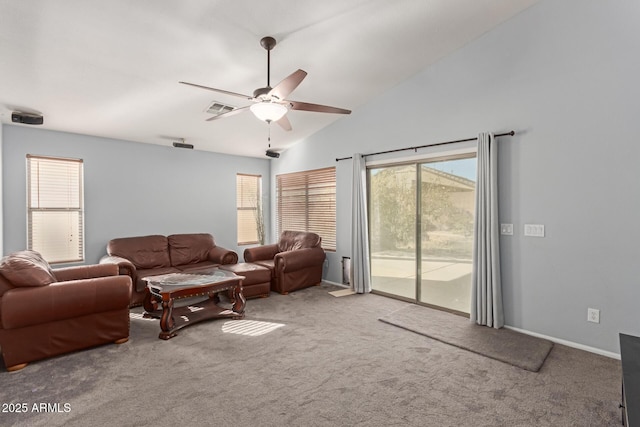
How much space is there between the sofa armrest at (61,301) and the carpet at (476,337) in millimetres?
2941

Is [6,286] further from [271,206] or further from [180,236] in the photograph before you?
[271,206]

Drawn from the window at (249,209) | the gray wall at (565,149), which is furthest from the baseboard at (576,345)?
the window at (249,209)

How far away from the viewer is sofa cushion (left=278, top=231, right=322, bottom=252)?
5.56 metres

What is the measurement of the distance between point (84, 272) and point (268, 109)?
9.76ft

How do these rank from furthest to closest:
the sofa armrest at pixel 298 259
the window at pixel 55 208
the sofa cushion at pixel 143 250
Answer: the sofa armrest at pixel 298 259 < the sofa cushion at pixel 143 250 < the window at pixel 55 208

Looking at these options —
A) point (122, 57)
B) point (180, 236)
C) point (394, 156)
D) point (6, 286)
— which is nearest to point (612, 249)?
point (394, 156)

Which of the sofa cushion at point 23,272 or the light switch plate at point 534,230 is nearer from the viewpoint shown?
the sofa cushion at point 23,272

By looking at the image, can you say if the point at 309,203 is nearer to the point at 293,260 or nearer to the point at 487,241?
the point at 293,260

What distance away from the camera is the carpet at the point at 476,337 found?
291 centimetres

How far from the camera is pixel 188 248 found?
5551 mm

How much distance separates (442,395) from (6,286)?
3658mm

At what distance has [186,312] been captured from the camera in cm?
396

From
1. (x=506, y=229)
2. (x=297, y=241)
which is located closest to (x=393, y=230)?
(x=506, y=229)

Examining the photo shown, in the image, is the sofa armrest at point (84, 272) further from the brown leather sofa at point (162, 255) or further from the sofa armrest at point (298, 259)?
the sofa armrest at point (298, 259)
